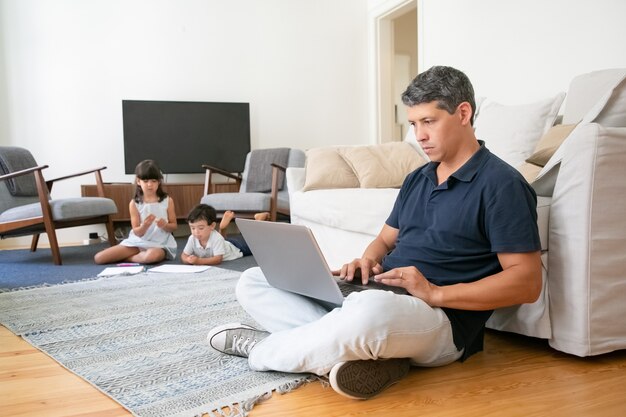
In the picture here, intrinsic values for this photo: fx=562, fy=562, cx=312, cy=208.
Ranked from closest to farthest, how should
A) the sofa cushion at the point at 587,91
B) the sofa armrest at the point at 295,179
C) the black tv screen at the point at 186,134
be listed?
the sofa cushion at the point at 587,91 < the sofa armrest at the point at 295,179 < the black tv screen at the point at 186,134

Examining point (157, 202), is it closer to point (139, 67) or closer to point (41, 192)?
point (41, 192)

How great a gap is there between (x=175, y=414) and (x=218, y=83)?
4717 millimetres

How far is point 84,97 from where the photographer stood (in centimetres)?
512

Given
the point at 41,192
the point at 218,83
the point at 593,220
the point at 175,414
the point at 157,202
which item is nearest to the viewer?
the point at 175,414

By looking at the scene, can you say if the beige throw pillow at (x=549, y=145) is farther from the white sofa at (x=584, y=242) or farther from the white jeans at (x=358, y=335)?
the white jeans at (x=358, y=335)

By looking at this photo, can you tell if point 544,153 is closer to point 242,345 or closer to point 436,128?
point 436,128

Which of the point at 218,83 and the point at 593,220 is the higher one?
the point at 218,83

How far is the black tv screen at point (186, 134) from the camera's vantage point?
5148 mm

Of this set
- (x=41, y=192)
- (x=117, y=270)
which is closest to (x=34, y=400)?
(x=117, y=270)

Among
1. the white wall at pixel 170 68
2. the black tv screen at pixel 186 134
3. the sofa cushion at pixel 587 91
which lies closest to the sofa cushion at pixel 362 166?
the sofa cushion at pixel 587 91

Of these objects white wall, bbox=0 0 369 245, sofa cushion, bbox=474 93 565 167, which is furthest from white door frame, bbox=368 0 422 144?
sofa cushion, bbox=474 93 565 167

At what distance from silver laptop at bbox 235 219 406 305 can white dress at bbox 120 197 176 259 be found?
2326mm

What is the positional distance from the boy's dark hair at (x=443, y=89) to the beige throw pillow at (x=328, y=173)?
1820 mm

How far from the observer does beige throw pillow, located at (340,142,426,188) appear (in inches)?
123
